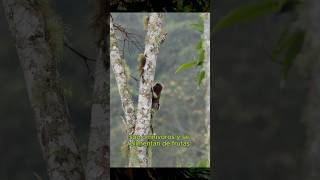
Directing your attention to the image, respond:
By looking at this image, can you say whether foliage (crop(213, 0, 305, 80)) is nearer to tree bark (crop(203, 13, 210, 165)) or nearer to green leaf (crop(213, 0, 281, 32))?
green leaf (crop(213, 0, 281, 32))

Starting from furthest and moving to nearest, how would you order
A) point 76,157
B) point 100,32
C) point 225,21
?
1. point 100,32
2. point 76,157
3. point 225,21

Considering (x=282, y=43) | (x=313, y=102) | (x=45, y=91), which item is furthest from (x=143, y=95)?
(x=313, y=102)

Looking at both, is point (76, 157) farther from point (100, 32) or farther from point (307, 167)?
point (307, 167)

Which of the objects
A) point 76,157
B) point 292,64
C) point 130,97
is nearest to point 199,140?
point 130,97

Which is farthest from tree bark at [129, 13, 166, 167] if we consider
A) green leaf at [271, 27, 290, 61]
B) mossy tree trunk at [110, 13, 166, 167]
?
green leaf at [271, 27, 290, 61]

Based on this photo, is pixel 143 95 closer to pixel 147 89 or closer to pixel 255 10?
pixel 147 89
